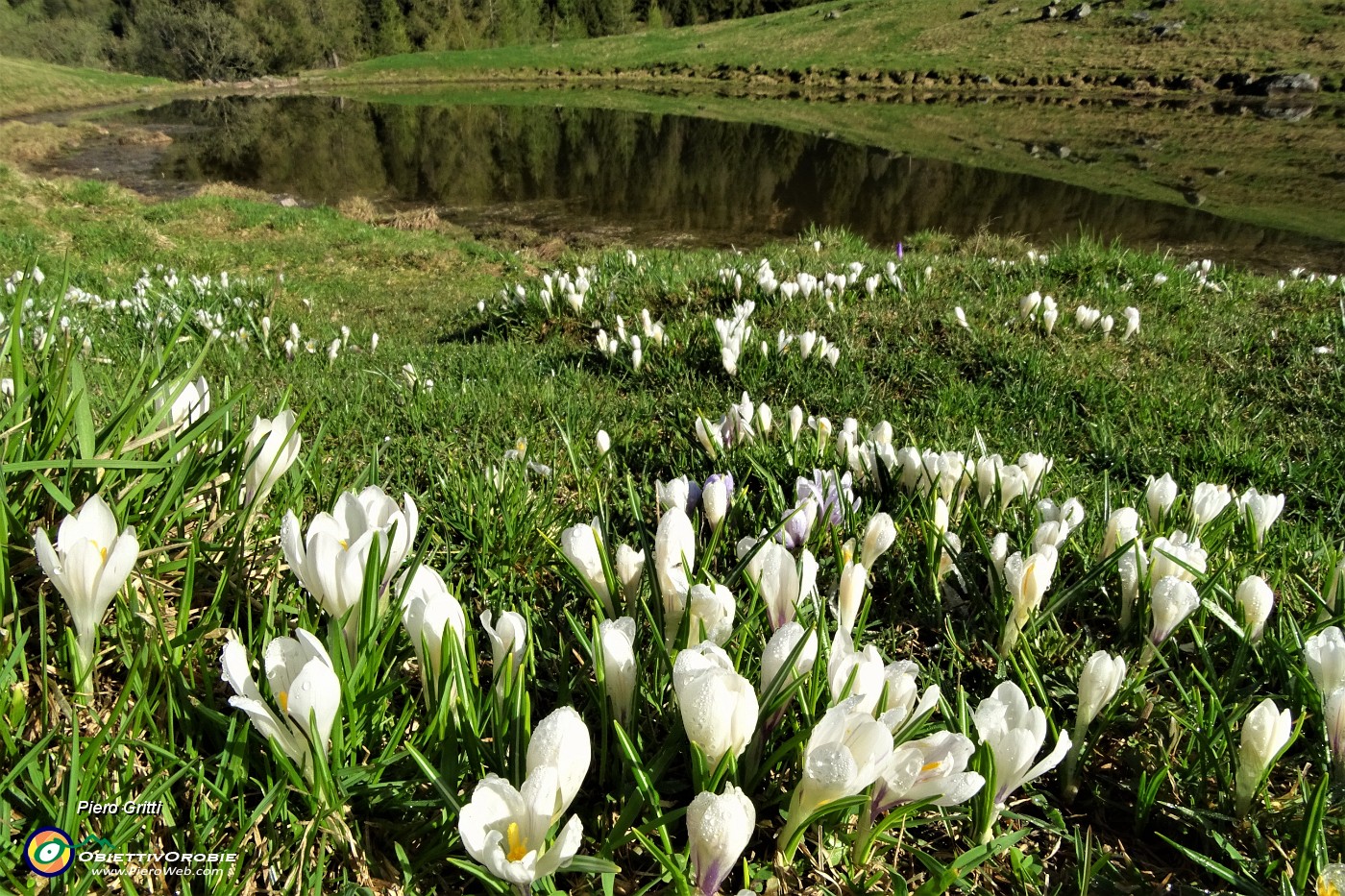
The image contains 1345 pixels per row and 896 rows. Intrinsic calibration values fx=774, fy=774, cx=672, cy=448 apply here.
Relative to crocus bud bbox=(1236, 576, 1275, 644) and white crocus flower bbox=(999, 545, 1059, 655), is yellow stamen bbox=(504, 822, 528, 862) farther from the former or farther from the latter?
crocus bud bbox=(1236, 576, 1275, 644)

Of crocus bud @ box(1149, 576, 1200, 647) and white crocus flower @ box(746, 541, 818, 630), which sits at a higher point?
white crocus flower @ box(746, 541, 818, 630)

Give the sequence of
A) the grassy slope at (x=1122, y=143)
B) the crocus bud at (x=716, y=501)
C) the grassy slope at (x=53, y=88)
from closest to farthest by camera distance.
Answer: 1. the crocus bud at (x=716, y=501)
2. the grassy slope at (x=1122, y=143)
3. the grassy slope at (x=53, y=88)

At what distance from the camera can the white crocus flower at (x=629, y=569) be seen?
1467 mm

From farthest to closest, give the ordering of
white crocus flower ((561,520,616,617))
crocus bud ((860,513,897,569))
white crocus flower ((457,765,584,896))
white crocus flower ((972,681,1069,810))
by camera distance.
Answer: crocus bud ((860,513,897,569)) → white crocus flower ((561,520,616,617)) → white crocus flower ((972,681,1069,810)) → white crocus flower ((457,765,584,896))

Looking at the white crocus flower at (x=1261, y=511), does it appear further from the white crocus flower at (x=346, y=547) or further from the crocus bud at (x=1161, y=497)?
the white crocus flower at (x=346, y=547)

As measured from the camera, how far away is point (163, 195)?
790 inches

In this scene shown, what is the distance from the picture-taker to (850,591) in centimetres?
148

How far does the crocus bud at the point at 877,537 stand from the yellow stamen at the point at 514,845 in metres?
1.01

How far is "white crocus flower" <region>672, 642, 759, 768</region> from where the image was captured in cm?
103

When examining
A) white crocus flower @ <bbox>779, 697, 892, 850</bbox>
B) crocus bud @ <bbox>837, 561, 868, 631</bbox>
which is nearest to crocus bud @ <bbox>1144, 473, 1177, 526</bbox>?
crocus bud @ <bbox>837, 561, 868, 631</bbox>

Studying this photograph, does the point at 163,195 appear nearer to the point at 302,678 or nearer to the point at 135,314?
the point at 135,314

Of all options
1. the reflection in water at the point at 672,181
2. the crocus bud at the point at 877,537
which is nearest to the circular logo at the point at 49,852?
the crocus bud at the point at 877,537

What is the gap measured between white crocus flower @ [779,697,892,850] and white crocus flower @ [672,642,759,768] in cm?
10

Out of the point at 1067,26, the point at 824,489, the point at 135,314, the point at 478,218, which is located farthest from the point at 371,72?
the point at 824,489
